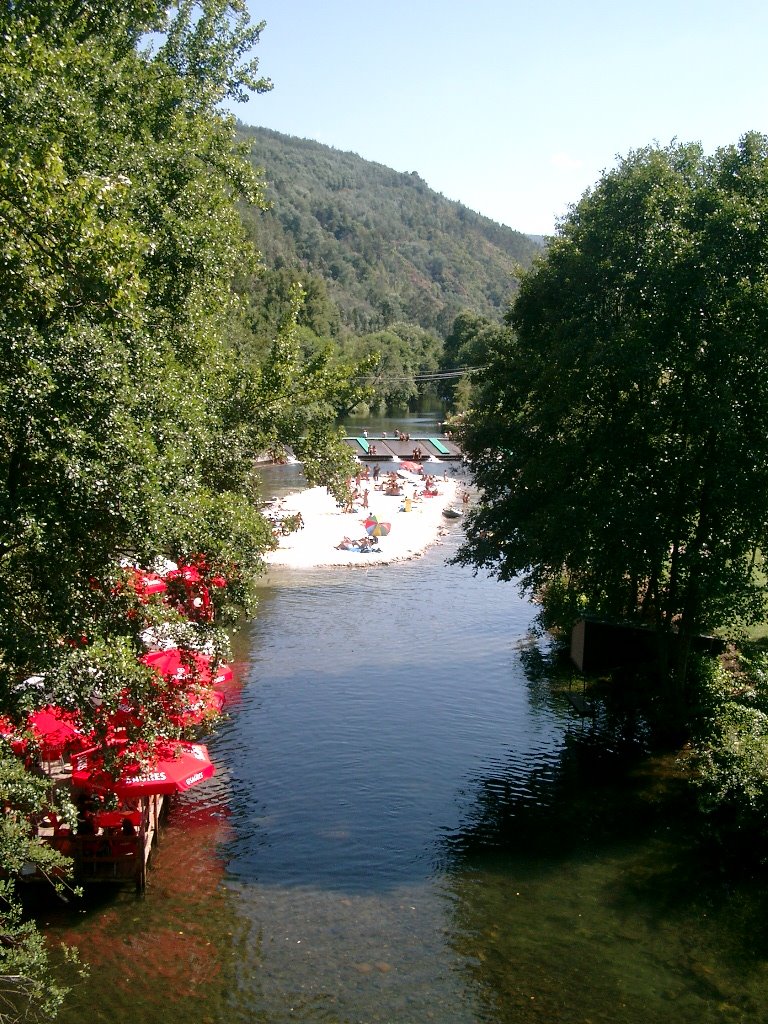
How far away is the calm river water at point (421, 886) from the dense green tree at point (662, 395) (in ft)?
16.9

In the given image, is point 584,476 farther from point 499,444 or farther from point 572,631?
point 572,631

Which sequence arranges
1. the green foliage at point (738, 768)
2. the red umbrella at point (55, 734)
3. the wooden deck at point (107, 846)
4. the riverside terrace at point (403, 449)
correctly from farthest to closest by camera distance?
1. the riverside terrace at point (403, 449)
2. the green foliage at point (738, 768)
3. the wooden deck at point (107, 846)
4. the red umbrella at point (55, 734)

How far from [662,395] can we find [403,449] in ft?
251

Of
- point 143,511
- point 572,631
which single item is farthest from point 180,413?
point 572,631

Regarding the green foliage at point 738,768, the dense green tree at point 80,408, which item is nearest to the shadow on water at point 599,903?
the green foliage at point 738,768

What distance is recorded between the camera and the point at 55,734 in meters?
16.5

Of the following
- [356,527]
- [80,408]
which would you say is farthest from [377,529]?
[80,408]

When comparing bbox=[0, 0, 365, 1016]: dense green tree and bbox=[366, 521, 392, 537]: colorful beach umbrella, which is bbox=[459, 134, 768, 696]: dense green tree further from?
bbox=[366, 521, 392, 537]: colorful beach umbrella

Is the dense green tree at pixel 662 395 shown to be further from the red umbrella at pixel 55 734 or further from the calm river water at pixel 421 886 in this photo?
the red umbrella at pixel 55 734

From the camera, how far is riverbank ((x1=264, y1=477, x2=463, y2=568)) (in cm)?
5094

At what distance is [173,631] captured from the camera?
14266mm

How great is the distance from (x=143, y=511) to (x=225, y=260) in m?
10.3

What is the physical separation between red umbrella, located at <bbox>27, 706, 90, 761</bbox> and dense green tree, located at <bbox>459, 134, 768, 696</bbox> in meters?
12.9

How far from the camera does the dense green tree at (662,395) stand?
20.9 meters
